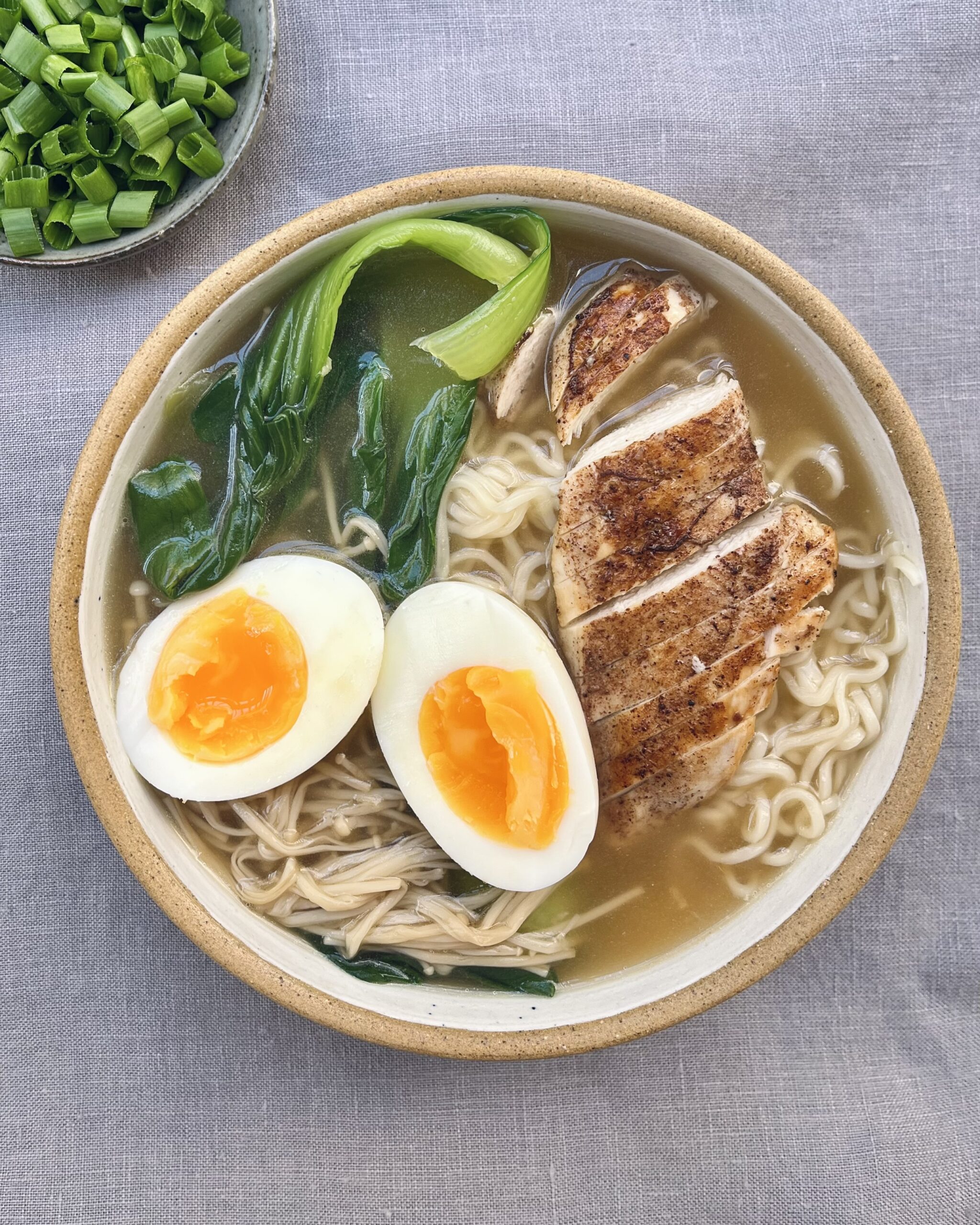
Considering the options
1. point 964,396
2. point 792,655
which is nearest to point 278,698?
point 792,655

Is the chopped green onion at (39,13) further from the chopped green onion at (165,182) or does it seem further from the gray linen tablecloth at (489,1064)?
the gray linen tablecloth at (489,1064)

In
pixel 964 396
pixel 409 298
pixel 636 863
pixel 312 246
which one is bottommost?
pixel 636 863

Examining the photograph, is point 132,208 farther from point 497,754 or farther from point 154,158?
point 497,754

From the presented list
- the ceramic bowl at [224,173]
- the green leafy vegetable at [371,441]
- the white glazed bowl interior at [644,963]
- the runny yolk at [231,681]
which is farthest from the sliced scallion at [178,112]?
the runny yolk at [231,681]

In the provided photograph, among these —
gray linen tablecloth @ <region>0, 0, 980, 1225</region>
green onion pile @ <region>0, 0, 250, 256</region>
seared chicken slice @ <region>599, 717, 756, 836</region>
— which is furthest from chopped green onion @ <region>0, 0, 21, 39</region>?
seared chicken slice @ <region>599, 717, 756, 836</region>

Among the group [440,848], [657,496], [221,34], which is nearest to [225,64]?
[221,34]

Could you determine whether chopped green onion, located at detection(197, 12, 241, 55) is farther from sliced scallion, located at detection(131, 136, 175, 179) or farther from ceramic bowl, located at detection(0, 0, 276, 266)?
sliced scallion, located at detection(131, 136, 175, 179)

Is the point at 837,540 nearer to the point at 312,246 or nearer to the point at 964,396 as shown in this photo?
the point at 964,396

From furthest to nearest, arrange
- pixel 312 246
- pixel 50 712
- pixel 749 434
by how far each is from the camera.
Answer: pixel 50 712 → pixel 749 434 → pixel 312 246
